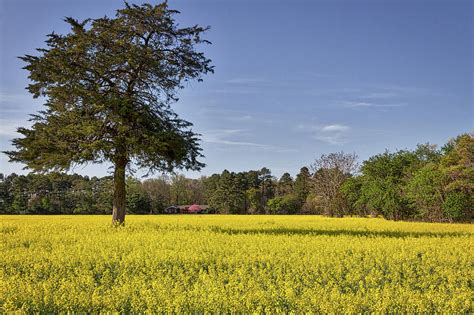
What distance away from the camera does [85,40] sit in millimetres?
22250

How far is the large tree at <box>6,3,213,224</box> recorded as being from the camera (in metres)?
21.2

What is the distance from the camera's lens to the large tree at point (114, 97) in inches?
835

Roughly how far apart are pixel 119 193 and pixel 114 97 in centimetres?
536

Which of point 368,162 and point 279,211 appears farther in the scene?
point 279,211

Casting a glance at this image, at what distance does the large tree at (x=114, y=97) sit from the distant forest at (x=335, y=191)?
1.91 metres

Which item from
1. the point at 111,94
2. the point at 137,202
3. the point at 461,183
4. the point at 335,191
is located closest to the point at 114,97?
the point at 111,94

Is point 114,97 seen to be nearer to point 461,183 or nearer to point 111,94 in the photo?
Result: point 111,94

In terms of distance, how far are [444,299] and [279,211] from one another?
79.1 m

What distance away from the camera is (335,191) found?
2279 inches

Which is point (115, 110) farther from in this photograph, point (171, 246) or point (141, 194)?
point (141, 194)

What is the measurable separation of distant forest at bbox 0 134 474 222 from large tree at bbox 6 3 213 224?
1.91 meters

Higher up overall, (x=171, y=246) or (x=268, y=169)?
(x=268, y=169)

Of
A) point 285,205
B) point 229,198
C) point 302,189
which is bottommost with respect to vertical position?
point 285,205

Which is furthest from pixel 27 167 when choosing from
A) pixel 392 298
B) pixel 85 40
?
pixel 392 298
